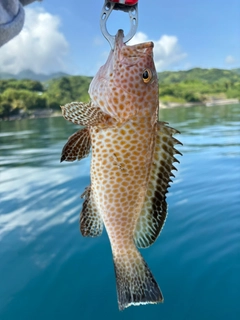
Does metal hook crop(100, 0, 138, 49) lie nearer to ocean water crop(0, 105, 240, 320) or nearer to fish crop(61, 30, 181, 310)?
fish crop(61, 30, 181, 310)

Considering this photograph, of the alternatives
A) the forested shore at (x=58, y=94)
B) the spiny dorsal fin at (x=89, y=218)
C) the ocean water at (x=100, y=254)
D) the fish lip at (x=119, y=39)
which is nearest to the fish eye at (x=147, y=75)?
the fish lip at (x=119, y=39)

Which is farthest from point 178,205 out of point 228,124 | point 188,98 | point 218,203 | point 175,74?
point 175,74

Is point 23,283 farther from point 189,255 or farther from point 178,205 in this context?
point 178,205

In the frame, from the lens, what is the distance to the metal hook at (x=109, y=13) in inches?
49.1

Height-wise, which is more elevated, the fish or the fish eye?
the fish eye

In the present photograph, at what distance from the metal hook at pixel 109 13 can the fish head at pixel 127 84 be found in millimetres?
41

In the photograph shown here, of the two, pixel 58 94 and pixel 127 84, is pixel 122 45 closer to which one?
pixel 127 84

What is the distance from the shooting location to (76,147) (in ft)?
4.29

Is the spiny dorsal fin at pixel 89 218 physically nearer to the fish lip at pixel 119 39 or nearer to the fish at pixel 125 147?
the fish at pixel 125 147

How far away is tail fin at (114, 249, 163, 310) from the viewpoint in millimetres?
1416

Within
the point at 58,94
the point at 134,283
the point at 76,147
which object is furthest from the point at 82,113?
the point at 58,94

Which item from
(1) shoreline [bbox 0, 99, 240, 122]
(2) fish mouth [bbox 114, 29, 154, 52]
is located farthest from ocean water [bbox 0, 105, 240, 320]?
(1) shoreline [bbox 0, 99, 240, 122]

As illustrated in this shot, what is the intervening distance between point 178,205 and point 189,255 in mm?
1415

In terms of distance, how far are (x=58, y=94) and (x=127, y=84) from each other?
59.3ft
